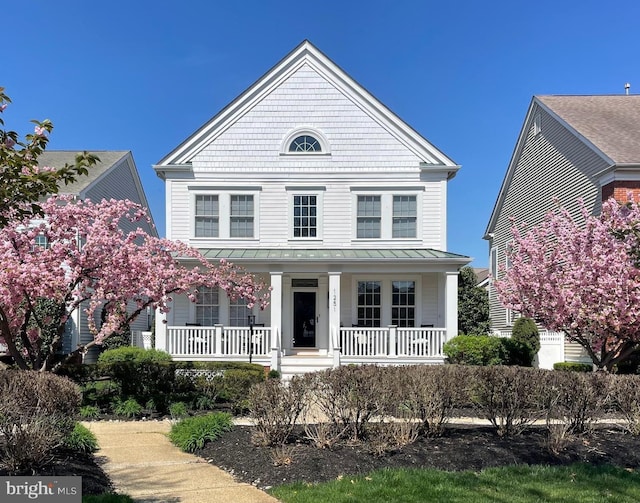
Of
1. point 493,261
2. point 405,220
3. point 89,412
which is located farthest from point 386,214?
point 89,412

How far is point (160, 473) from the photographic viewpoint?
21.4 ft

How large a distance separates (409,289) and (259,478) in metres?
12.5

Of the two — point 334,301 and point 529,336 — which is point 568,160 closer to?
point 529,336

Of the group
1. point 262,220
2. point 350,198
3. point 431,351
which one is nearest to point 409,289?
point 431,351

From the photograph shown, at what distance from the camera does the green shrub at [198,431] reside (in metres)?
7.73

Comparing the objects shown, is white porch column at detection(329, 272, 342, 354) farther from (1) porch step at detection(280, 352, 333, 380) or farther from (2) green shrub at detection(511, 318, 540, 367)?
(2) green shrub at detection(511, 318, 540, 367)

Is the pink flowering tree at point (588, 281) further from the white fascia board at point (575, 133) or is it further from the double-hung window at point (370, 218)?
the double-hung window at point (370, 218)

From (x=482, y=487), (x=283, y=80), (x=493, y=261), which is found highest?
(x=283, y=80)

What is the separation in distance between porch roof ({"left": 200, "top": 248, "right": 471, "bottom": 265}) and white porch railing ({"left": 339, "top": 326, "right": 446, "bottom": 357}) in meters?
2.02

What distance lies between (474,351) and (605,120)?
9.30m

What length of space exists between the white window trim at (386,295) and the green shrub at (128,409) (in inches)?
343

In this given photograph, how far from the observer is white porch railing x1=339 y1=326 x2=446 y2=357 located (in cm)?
1658

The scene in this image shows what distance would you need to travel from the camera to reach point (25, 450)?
552 centimetres

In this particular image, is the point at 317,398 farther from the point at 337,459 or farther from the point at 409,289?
the point at 409,289
